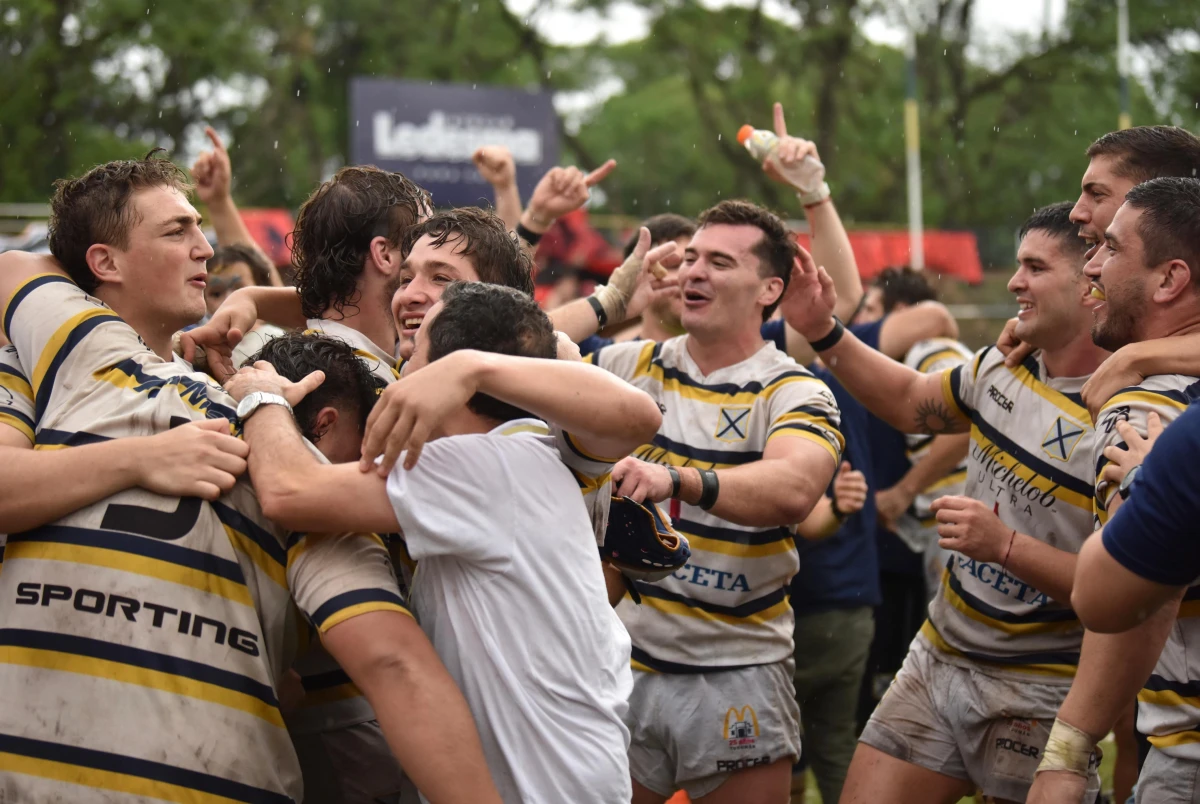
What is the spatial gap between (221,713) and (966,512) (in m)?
2.27

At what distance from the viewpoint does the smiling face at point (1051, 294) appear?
12.8 feet

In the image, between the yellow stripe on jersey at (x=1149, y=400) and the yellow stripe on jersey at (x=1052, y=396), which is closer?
the yellow stripe on jersey at (x=1149, y=400)

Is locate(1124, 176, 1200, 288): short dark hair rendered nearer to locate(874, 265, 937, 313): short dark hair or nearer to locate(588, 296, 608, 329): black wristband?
locate(588, 296, 608, 329): black wristband

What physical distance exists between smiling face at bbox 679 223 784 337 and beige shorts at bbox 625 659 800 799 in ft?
4.08

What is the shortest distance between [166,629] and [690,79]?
30.7m

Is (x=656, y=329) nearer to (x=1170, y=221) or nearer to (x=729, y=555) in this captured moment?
(x=729, y=555)

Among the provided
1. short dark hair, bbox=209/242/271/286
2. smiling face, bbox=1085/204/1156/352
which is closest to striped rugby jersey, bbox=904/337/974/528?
smiling face, bbox=1085/204/1156/352

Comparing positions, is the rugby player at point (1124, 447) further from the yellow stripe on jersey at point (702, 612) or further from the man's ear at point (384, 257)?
the man's ear at point (384, 257)

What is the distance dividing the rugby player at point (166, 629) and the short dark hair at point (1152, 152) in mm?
2723

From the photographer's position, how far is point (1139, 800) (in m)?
3.14

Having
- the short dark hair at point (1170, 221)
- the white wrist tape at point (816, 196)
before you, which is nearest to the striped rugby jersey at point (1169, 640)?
the short dark hair at point (1170, 221)

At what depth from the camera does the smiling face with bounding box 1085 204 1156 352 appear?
3.23 meters

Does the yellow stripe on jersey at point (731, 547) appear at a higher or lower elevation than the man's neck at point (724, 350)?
lower

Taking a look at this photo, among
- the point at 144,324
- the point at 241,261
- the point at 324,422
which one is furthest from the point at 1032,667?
the point at 241,261
